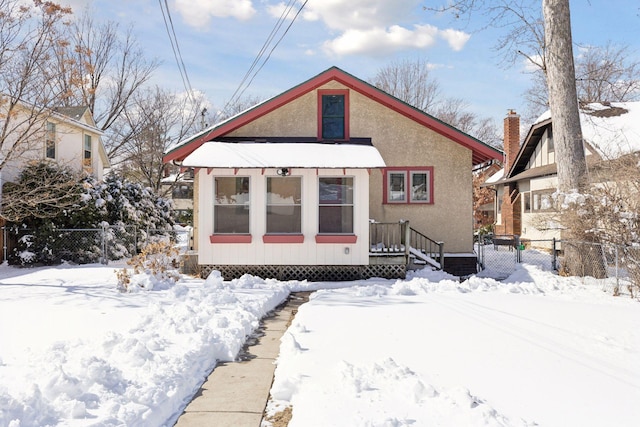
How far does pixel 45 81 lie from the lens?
41.8 ft

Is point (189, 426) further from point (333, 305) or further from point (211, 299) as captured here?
point (333, 305)

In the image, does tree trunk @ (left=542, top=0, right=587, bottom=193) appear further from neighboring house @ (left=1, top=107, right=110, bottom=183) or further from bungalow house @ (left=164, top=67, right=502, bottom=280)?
neighboring house @ (left=1, top=107, right=110, bottom=183)

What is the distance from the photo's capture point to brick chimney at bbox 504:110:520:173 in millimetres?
27625

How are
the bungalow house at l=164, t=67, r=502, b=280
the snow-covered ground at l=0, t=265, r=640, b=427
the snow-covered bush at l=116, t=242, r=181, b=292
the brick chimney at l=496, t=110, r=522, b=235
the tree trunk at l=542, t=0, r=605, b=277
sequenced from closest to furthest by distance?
the snow-covered ground at l=0, t=265, r=640, b=427
the snow-covered bush at l=116, t=242, r=181, b=292
the tree trunk at l=542, t=0, r=605, b=277
the bungalow house at l=164, t=67, r=502, b=280
the brick chimney at l=496, t=110, r=522, b=235

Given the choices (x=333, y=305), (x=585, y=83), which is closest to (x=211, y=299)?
(x=333, y=305)

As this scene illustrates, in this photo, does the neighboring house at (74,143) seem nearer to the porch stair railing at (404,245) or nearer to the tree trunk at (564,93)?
the porch stair railing at (404,245)

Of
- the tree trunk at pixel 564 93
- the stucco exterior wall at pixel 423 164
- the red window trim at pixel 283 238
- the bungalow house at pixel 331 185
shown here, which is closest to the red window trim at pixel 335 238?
the bungalow house at pixel 331 185

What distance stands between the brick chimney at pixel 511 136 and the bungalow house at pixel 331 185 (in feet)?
45.5

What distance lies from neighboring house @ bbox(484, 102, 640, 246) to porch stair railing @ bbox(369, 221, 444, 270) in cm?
295

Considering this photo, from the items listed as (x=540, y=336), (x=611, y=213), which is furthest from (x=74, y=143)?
(x=540, y=336)

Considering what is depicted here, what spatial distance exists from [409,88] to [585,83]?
1332 cm

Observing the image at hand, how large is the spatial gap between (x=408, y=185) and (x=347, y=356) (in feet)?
31.9

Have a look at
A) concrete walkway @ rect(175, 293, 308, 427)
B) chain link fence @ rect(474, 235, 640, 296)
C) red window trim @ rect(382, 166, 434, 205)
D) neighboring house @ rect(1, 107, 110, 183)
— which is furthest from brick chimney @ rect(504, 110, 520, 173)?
concrete walkway @ rect(175, 293, 308, 427)

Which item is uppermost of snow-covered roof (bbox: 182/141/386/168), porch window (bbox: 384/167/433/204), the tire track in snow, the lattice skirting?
snow-covered roof (bbox: 182/141/386/168)
